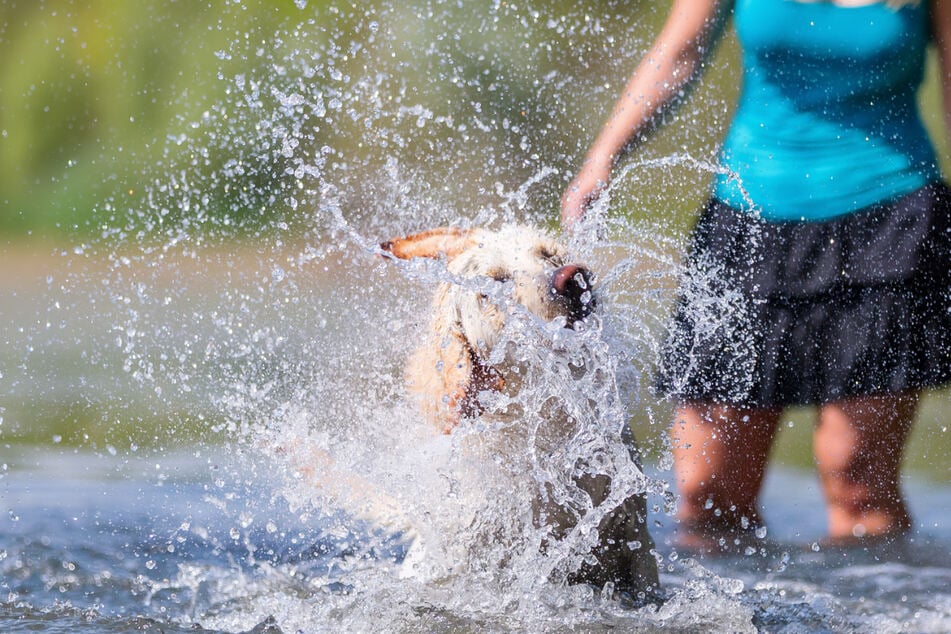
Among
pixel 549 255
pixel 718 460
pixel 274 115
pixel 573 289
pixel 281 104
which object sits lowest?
pixel 718 460

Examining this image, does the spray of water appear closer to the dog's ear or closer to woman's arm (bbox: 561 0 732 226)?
the dog's ear

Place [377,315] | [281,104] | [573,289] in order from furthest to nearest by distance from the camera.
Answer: [281,104]
[377,315]
[573,289]

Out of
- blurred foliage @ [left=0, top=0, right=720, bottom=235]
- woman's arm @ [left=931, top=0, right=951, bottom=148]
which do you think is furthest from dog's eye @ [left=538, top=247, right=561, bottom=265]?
blurred foliage @ [left=0, top=0, right=720, bottom=235]

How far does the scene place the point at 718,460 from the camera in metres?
2.99

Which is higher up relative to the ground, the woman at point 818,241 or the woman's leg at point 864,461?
the woman at point 818,241

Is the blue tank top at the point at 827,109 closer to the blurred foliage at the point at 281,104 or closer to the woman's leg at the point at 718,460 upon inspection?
the woman's leg at the point at 718,460

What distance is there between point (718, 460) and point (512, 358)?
2.46 feet

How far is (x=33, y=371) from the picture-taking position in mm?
5797

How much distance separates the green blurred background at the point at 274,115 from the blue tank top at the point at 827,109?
9.28 ft

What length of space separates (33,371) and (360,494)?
362 centimetres

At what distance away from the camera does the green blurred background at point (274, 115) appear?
6.89m

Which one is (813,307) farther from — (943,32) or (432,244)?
(432,244)

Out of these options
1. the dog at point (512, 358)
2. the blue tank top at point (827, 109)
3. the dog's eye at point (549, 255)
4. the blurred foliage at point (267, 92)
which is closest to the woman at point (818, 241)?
the blue tank top at point (827, 109)

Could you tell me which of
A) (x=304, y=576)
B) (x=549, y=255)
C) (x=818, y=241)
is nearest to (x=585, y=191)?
(x=549, y=255)
